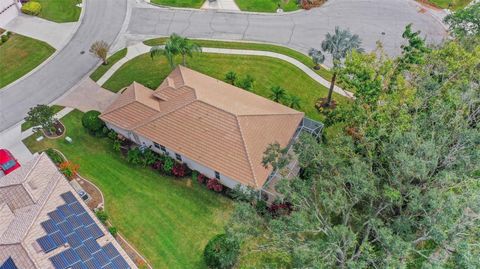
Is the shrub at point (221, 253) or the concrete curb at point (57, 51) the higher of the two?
the concrete curb at point (57, 51)

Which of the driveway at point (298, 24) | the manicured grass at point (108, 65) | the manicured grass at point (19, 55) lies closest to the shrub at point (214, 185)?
the manicured grass at point (108, 65)

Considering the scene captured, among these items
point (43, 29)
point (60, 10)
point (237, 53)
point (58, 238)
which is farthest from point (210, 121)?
point (60, 10)

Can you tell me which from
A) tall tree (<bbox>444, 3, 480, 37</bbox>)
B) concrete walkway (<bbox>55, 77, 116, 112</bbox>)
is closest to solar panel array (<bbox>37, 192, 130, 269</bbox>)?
concrete walkway (<bbox>55, 77, 116, 112</bbox>)

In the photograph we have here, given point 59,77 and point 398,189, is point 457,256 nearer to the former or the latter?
point 398,189

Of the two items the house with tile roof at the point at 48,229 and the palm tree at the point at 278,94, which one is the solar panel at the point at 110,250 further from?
the palm tree at the point at 278,94

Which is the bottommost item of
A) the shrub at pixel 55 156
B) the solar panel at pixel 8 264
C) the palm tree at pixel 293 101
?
the solar panel at pixel 8 264

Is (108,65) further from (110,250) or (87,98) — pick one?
(110,250)
